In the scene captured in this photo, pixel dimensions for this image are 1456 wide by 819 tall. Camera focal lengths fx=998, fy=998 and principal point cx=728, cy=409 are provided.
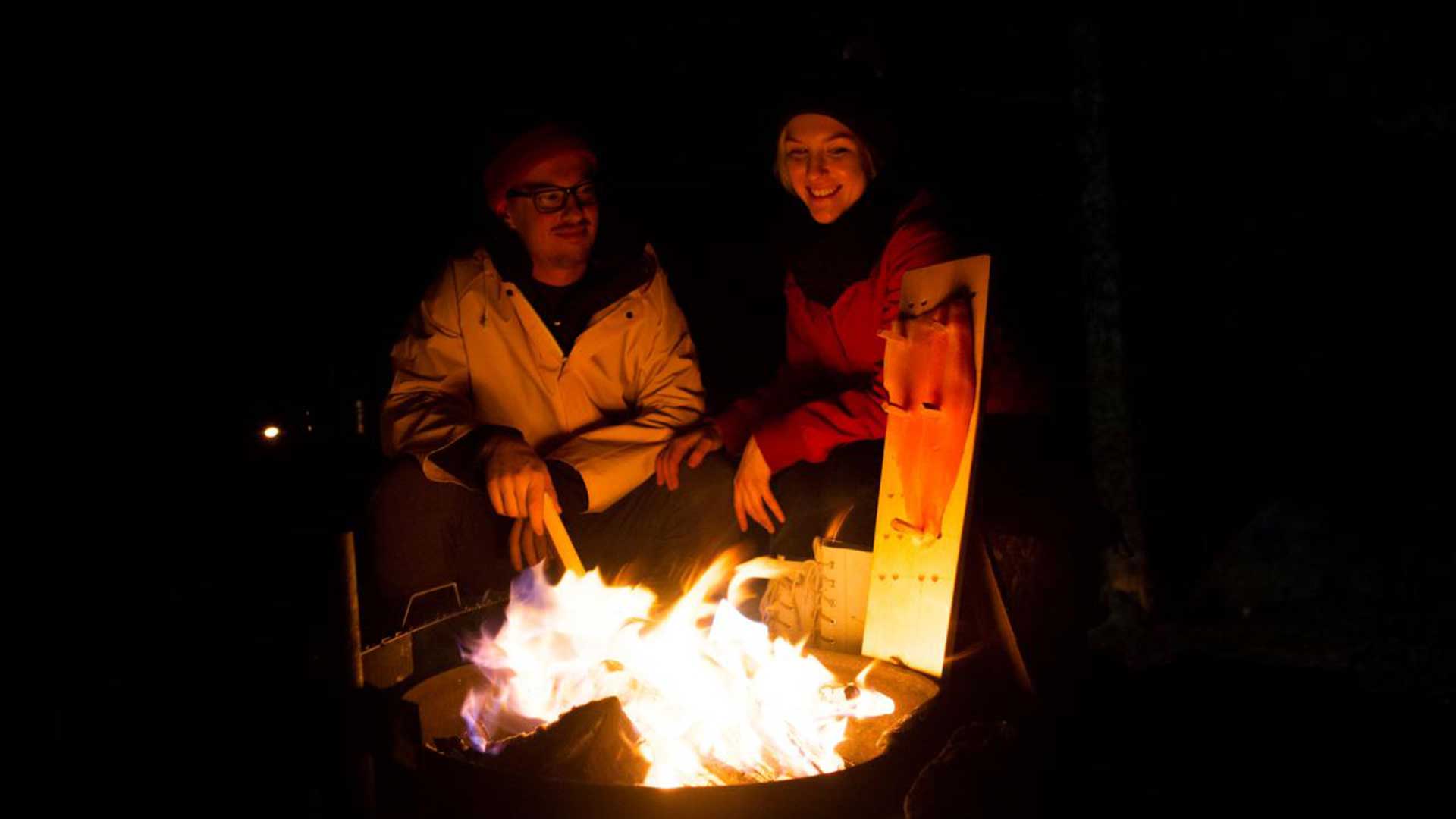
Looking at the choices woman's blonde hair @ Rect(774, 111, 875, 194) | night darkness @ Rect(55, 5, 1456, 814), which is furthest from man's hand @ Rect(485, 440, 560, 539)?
woman's blonde hair @ Rect(774, 111, 875, 194)

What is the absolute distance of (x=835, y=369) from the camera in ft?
14.2

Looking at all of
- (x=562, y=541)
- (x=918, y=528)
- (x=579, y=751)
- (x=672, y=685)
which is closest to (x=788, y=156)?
(x=918, y=528)

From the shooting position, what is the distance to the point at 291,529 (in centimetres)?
205

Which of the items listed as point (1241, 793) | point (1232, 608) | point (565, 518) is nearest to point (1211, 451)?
point (1232, 608)

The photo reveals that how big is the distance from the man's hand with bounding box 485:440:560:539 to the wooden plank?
1257 mm

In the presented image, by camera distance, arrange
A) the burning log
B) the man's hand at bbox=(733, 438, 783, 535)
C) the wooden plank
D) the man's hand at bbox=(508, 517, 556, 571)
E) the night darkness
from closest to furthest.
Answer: the burning log, the wooden plank, the man's hand at bbox=(733, 438, 783, 535), the man's hand at bbox=(508, 517, 556, 571), the night darkness

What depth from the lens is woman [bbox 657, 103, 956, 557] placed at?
379 centimetres

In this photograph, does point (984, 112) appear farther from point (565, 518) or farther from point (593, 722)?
point (593, 722)

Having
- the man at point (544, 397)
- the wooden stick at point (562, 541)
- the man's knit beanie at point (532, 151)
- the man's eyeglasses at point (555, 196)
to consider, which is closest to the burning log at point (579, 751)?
the wooden stick at point (562, 541)

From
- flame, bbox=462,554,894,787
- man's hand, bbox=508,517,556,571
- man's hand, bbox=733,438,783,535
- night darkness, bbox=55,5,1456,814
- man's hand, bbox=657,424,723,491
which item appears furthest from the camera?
night darkness, bbox=55,5,1456,814

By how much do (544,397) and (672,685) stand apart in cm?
186

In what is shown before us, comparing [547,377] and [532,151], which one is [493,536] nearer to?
[547,377]

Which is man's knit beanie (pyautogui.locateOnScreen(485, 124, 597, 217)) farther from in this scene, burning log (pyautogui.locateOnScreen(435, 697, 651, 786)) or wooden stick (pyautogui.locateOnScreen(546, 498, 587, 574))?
burning log (pyautogui.locateOnScreen(435, 697, 651, 786))

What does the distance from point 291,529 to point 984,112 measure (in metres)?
3.98
